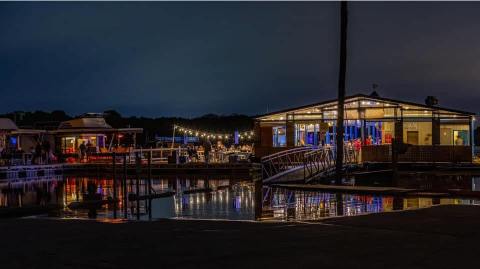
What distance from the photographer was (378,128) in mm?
38844

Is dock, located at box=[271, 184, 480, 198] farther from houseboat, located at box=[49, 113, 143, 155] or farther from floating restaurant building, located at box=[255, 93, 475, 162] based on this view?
houseboat, located at box=[49, 113, 143, 155]

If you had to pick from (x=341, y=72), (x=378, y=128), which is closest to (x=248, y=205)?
(x=341, y=72)

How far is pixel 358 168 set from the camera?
103ft

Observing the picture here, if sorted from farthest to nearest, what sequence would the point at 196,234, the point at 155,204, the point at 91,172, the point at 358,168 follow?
the point at 91,172 → the point at 358,168 → the point at 155,204 → the point at 196,234

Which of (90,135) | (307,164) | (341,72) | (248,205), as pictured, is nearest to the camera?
(248,205)

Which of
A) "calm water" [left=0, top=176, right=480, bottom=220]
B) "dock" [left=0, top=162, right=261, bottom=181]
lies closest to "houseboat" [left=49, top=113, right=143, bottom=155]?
"dock" [left=0, top=162, right=261, bottom=181]

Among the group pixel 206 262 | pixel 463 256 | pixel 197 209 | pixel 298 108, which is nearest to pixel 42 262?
pixel 206 262

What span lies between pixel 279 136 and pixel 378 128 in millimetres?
6371

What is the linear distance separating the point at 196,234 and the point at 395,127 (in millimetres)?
28330

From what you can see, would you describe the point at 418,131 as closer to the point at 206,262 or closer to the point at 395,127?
the point at 395,127

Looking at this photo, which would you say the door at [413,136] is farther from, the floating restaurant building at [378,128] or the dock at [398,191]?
the dock at [398,191]

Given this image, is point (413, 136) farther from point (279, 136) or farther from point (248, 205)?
point (248, 205)

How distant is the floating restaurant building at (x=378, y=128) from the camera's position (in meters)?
35.4

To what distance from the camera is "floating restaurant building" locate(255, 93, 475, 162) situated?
116ft
